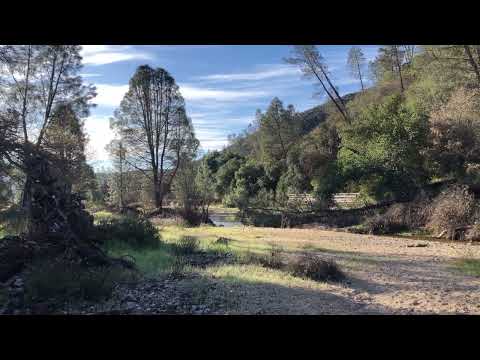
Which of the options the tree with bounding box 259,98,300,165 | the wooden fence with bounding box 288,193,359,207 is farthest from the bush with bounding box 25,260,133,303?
the tree with bounding box 259,98,300,165

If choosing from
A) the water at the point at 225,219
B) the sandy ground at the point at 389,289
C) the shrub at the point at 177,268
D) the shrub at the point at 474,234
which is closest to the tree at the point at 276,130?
the water at the point at 225,219

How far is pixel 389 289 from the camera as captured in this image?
6148 millimetres

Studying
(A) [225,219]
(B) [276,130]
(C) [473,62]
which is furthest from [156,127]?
(C) [473,62]

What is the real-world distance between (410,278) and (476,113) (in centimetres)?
1021

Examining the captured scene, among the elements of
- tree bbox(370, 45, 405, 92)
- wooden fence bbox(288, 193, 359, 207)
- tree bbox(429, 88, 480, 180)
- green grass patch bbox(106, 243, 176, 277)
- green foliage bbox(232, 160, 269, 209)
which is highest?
tree bbox(370, 45, 405, 92)

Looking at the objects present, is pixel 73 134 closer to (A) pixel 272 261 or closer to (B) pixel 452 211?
(A) pixel 272 261

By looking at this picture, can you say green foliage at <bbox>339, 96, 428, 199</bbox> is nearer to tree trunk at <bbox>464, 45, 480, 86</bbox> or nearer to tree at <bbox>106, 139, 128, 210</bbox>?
tree trunk at <bbox>464, 45, 480, 86</bbox>

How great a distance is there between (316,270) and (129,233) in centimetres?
463

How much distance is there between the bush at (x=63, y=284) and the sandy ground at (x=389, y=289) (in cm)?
191

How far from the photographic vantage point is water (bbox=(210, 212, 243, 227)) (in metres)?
22.2

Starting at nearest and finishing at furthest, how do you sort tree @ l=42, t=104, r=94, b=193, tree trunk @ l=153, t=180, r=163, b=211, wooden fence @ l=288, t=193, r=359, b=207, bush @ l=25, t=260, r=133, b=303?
bush @ l=25, t=260, r=133, b=303, tree @ l=42, t=104, r=94, b=193, wooden fence @ l=288, t=193, r=359, b=207, tree trunk @ l=153, t=180, r=163, b=211

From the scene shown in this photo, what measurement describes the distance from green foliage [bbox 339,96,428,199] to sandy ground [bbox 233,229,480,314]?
7.21 metres
